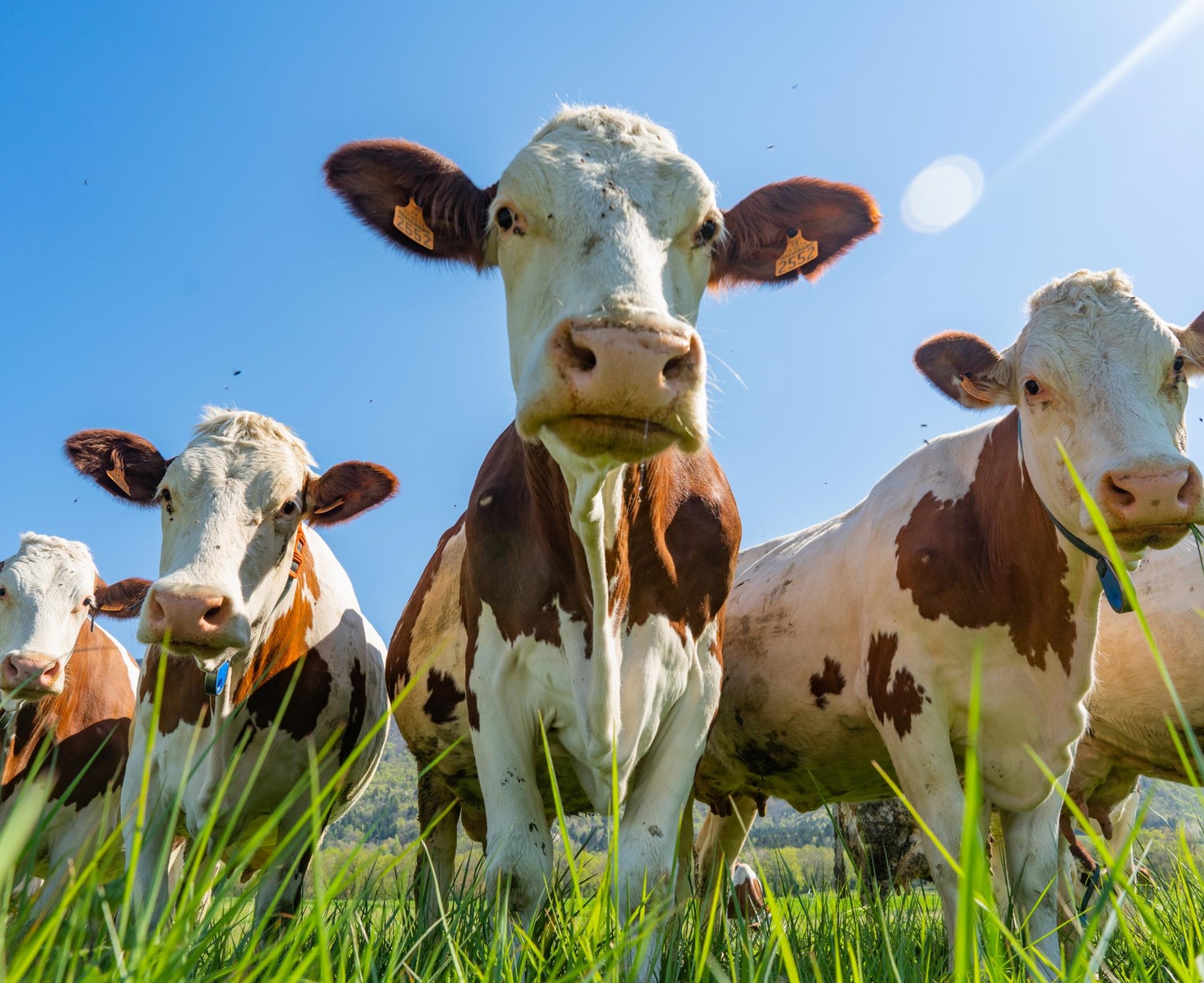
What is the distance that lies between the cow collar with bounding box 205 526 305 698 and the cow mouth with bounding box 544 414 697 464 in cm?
270

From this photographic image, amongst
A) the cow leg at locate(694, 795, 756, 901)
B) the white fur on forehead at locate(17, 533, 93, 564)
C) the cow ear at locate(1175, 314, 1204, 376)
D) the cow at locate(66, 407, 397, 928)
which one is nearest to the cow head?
the white fur on forehead at locate(17, 533, 93, 564)

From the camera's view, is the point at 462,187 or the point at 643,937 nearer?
the point at 643,937

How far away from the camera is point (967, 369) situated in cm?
509

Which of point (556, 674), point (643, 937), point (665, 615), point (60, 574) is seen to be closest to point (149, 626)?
point (556, 674)

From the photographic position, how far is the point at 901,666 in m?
4.96

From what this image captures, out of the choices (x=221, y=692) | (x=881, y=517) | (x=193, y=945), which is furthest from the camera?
(x=881, y=517)

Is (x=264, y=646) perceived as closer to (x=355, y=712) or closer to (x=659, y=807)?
(x=355, y=712)

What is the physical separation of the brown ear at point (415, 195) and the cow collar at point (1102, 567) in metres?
2.91

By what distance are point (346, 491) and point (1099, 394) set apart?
160 inches

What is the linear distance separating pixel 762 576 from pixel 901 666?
6.42ft

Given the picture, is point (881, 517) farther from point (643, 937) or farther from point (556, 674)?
point (643, 937)

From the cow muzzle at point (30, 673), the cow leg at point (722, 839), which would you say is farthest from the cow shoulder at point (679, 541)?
the cow muzzle at point (30, 673)

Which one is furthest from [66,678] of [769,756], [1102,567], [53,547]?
[1102,567]

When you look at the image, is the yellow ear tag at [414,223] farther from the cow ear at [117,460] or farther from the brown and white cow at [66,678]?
the brown and white cow at [66,678]
